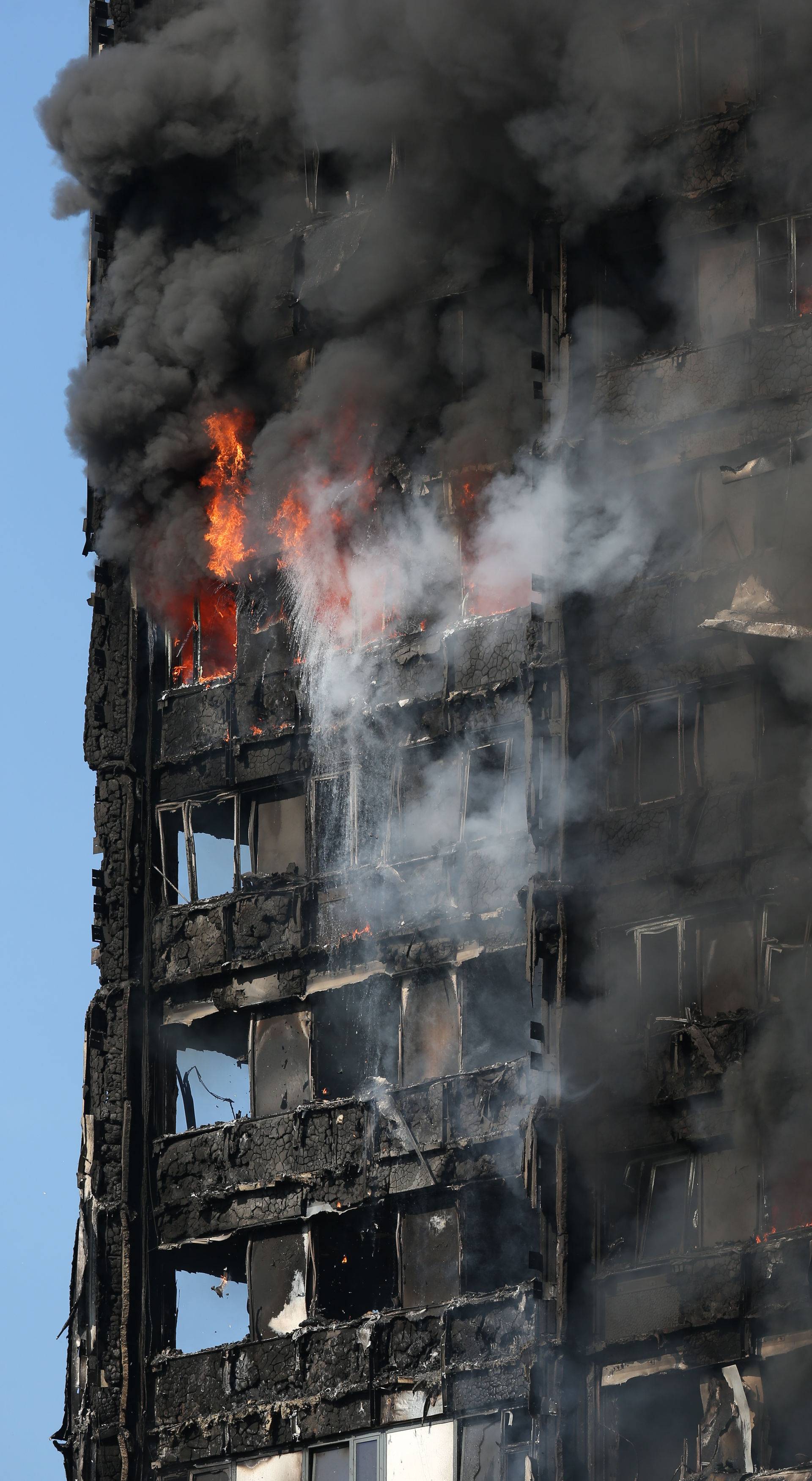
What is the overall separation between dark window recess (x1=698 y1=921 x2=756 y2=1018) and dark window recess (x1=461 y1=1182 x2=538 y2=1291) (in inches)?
114

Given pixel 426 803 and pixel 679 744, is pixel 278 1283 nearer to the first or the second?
pixel 426 803

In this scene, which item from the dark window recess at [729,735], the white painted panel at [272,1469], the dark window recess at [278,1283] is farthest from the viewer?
the dark window recess at [278,1283]

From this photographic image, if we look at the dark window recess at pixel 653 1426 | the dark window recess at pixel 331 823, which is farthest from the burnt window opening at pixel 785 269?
the dark window recess at pixel 653 1426

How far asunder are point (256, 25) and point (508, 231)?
4.67m

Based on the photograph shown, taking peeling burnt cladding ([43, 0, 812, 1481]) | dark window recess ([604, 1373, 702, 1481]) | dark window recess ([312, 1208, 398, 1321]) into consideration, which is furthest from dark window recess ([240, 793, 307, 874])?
dark window recess ([604, 1373, 702, 1481])

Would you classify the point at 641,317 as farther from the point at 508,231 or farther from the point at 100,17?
the point at 100,17

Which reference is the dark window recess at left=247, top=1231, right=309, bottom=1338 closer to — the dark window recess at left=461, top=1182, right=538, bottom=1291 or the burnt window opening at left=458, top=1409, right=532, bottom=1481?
the dark window recess at left=461, top=1182, right=538, bottom=1291

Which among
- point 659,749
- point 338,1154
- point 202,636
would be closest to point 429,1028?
point 338,1154

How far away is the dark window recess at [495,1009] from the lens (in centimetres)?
2825

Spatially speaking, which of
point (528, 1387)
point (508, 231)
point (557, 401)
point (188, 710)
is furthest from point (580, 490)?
point (528, 1387)

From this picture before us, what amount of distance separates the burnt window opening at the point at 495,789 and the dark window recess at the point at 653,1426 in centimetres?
618

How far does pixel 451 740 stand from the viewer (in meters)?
29.6

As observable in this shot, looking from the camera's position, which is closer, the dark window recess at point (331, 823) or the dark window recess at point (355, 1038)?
the dark window recess at point (355, 1038)

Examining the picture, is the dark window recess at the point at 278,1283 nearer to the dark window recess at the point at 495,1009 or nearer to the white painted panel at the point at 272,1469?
the white painted panel at the point at 272,1469
